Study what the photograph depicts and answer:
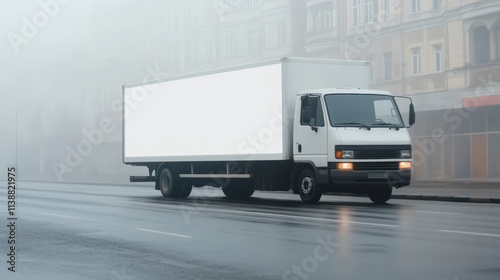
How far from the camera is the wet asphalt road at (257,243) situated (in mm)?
9727

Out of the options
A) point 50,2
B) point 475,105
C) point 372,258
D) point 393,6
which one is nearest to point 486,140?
point 475,105

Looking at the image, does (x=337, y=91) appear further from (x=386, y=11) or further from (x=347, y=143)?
(x=386, y=11)

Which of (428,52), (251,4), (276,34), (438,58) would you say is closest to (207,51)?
(251,4)

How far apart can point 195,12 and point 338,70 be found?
1435 inches

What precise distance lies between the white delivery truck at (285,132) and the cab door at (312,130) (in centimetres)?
2

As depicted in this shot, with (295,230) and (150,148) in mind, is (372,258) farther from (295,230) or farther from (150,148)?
(150,148)

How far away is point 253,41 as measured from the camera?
52188mm

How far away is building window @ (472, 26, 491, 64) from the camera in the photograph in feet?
116

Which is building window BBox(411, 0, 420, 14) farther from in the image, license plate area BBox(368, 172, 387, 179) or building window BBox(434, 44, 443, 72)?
license plate area BBox(368, 172, 387, 179)

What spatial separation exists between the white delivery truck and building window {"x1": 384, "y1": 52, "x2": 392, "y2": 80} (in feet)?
57.2

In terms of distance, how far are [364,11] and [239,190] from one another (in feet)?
63.6

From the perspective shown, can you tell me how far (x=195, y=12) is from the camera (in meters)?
58.0

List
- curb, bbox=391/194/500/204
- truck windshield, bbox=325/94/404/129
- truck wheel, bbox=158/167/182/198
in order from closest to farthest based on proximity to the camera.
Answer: truck windshield, bbox=325/94/404/129, curb, bbox=391/194/500/204, truck wheel, bbox=158/167/182/198

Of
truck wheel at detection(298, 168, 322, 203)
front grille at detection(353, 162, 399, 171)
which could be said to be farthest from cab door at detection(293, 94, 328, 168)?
front grille at detection(353, 162, 399, 171)
